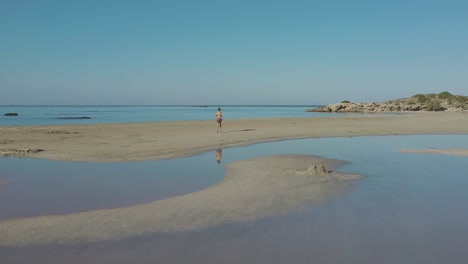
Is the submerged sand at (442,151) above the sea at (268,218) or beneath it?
above

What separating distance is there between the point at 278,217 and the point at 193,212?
5.97ft

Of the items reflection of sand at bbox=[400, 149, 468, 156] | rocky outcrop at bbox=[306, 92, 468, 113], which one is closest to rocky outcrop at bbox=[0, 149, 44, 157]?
reflection of sand at bbox=[400, 149, 468, 156]

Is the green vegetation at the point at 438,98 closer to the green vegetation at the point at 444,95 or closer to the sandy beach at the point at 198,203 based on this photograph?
the green vegetation at the point at 444,95

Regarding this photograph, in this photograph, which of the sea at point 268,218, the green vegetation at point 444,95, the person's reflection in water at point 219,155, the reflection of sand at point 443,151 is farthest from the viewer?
the green vegetation at point 444,95

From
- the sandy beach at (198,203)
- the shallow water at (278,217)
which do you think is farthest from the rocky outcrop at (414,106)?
the sandy beach at (198,203)

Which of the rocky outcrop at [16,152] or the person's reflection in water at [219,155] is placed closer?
the person's reflection in water at [219,155]

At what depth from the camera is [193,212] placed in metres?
8.68

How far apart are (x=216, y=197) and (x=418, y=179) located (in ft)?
22.1

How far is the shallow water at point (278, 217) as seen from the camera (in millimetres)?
6297

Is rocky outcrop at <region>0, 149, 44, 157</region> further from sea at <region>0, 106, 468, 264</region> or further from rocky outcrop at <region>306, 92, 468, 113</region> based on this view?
rocky outcrop at <region>306, 92, 468, 113</region>

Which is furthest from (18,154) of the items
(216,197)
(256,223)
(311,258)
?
(311,258)

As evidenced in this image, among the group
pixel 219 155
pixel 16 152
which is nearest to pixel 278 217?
pixel 219 155

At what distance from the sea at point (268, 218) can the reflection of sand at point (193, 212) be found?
356 millimetres

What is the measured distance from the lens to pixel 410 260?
6.09m
